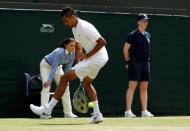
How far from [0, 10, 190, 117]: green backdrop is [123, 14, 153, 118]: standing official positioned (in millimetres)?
822

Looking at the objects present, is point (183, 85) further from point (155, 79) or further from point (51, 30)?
point (51, 30)

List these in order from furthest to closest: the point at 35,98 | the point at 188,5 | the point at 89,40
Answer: the point at 188,5 < the point at 35,98 < the point at 89,40

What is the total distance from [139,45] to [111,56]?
106 centimetres

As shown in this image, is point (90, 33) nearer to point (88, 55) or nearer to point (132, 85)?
point (88, 55)

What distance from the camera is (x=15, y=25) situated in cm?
1411

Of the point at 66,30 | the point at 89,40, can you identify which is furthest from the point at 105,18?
the point at 89,40

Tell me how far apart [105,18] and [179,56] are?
80.9 inches

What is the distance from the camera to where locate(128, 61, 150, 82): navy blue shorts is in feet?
46.2

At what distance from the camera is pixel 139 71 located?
14117 millimetres

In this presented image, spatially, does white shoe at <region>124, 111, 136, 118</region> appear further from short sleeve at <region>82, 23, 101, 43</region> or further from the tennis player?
short sleeve at <region>82, 23, 101, 43</region>

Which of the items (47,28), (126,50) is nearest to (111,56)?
(126,50)

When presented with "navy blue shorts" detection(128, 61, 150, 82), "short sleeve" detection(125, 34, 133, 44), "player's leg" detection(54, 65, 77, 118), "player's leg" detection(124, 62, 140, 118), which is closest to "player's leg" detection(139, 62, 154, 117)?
"navy blue shorts" detection(128, 61, 150, 82)

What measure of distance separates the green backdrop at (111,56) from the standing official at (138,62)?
32.4 inches

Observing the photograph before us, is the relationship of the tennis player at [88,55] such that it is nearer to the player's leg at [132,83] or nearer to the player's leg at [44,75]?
the player's leg at [44,75]
